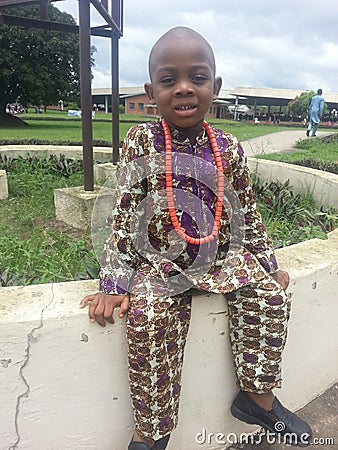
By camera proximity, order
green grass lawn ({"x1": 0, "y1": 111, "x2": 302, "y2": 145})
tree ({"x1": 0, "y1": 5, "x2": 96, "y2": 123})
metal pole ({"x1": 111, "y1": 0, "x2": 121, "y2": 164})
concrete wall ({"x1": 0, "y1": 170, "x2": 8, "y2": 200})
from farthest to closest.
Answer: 1. tree ({"x1": 0, "y1": 5, "x2": 96, "y2": 123})
2. green grass lawn ({"x1": 0, "y1": 111, "x2": 302, "y2": 145})
3. metal pole ({"x1": 111, "y1": 0, "x2": 121, "y2": 164})
4. concrete wall ({"x1": 0, "y1": 170, "x2": 8, "y2": 200})

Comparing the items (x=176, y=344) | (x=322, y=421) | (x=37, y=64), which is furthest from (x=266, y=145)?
(x=37, y=64)

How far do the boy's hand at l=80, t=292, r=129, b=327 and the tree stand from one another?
20094 millimetres

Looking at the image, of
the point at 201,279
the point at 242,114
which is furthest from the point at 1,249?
the point at 242,114

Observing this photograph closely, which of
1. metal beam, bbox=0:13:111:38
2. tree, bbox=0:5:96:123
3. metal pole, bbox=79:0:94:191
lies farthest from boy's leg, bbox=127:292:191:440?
tree, bbox=0:5:96:123

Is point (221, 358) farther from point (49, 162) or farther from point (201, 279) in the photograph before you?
point (49, 162)

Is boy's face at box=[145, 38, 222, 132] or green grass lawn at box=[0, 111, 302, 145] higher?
boy's face at box=[145, 38, 222, 132]

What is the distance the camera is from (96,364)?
4.69 feet

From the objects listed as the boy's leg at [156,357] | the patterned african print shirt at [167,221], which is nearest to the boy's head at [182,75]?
the patterned african print shirt at [167,221]

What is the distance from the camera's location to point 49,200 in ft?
14.5

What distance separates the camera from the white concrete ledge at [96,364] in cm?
135

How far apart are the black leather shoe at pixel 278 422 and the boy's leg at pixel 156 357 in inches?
12.0

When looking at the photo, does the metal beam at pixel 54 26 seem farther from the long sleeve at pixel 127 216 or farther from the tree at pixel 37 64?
the tree at pixel 37 64

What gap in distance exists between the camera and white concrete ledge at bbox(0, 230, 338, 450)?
1349 millimetres

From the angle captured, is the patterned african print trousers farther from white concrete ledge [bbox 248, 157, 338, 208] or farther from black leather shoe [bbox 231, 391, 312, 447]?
white concrete ledge [bbox 248, 157, 338, 208]
